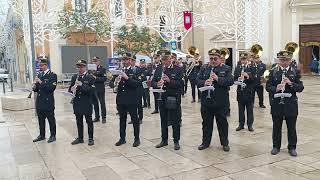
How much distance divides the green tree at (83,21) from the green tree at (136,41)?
140 centimetres

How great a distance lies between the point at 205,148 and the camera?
7.57 metres

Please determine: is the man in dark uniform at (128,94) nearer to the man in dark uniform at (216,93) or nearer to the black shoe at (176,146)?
the black shoe at (176,146)

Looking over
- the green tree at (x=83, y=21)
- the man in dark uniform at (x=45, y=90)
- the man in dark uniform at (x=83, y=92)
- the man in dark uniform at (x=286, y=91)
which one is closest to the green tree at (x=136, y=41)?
the green tree at (x=83, y=21)

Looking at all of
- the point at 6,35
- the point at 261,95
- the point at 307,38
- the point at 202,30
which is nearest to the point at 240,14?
the point at 307,38

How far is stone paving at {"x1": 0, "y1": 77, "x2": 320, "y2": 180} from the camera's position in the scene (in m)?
6.15

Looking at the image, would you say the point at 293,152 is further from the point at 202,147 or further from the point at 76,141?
the point at 76,141

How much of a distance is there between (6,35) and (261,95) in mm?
30525

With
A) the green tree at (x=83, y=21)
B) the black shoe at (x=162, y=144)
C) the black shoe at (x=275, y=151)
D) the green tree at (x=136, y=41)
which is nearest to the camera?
the black shoe at (x=275, y=151)

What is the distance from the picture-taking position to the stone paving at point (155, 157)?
6.15m

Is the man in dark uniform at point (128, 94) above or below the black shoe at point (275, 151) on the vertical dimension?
above

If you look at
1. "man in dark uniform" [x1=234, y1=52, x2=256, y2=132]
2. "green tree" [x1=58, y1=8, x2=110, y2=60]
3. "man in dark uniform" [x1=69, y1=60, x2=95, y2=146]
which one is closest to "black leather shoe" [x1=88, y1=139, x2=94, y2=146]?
"man in dark uniform" [x1=69, y1=60, x2=95, y2=146]

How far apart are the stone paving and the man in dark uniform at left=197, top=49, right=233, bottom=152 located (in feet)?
1.65

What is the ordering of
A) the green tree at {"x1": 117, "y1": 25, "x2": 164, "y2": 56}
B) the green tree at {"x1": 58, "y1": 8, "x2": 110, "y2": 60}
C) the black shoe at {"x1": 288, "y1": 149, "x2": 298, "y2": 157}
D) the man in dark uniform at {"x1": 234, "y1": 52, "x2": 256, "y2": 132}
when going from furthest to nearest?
the green tree at {"x1": 117, "y1": 25, "x2": 164, "y2": 56}
the green tree at {"x1": 58, "y1": 8, "x2": 110, "y2": 60}
the man in dark uniform at {"x1": 234, "y1": 52, "x2": 256, "y2": 132}
the black shoe at {"x1": 288, "y1": 149, "x2": 298, "y2": 157}

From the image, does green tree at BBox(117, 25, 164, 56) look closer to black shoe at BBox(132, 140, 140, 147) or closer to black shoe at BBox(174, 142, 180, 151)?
black shoe at BBox(132, 140, 140, 147)
